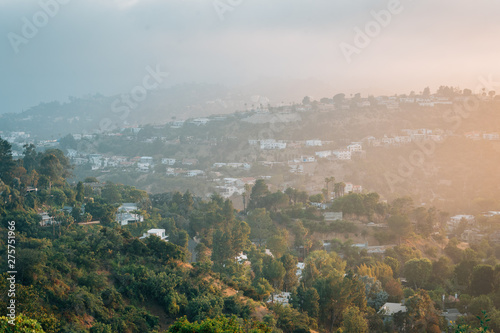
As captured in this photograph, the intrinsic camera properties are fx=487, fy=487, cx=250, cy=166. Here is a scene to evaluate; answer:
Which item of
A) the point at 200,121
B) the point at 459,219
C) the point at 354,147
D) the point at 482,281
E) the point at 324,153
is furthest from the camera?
the point at 200,121

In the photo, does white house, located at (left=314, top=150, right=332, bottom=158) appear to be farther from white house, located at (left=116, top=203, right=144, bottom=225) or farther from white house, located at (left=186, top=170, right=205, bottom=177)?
white house, located at (left=116, top=203, right=144, bottom=225)

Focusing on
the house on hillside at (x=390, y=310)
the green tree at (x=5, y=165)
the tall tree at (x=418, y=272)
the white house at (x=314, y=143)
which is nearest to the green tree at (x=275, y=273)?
the house on hillside at (x=390, y=310)

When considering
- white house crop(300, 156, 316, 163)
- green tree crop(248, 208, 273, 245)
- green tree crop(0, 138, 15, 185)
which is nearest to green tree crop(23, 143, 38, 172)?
green tree crop(0, 138, 15, 185)

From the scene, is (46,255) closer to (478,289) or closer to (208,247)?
(208,247)

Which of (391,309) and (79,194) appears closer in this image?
(391,309)

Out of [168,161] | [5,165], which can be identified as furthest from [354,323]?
[168,161]

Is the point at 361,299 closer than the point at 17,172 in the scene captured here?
Yes

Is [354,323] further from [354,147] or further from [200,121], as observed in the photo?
[200,121]

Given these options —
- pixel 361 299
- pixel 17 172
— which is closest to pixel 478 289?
pixel 361 299
